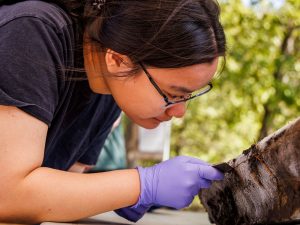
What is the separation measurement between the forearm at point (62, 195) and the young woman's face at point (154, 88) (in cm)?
31

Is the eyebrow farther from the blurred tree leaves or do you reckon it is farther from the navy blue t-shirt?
the blurred tree leaves

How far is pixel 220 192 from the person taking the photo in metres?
1.76

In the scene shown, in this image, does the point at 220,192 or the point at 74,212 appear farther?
the point at 220,192

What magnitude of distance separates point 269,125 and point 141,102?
286 inches

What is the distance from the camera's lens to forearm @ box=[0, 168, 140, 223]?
1.45 metres

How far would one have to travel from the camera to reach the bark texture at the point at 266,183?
1.47m

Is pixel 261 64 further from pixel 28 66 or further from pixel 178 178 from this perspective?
pixel 28 66

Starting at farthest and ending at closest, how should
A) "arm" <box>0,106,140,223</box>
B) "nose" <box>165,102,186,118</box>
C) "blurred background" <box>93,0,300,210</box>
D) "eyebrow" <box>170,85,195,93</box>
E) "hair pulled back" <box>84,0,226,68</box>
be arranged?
"blurred background" <box>93,0,300,210</box>, "nose" <box>165,102,186,118</box>, "eyebrow" <box>170,85,195,93</box>, "hair pulled back" <box>84,0,226,68</box>, "arm" <box>0,106,140,223</box>

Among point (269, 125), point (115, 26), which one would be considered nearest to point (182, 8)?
point (115, 26)

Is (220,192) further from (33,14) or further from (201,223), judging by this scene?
(33,14)

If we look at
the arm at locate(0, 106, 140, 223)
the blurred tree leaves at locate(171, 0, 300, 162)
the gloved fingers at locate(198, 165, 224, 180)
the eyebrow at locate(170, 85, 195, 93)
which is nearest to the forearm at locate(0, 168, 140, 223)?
the arm at locate(0, 106, 140, 223)

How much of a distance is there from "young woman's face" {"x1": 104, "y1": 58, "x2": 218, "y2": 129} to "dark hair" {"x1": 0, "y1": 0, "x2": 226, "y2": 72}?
0.03m

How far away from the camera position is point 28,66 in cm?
145

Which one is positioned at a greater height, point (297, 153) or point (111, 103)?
point (297, 153)
